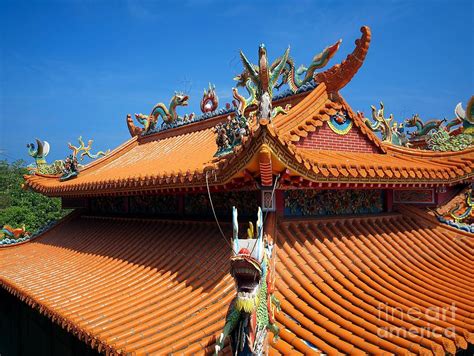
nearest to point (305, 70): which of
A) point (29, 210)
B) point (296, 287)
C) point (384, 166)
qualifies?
point (384, 166)

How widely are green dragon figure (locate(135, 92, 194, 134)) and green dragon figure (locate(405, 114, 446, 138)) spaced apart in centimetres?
719

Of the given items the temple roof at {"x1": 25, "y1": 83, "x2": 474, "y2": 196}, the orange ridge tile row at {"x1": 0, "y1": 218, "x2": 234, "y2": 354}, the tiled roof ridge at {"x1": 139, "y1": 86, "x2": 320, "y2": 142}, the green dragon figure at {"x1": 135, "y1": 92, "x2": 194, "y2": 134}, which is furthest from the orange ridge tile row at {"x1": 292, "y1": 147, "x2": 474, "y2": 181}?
the green dragon figure at {"x1": 135, "y1": 92, "x2": 194, "y2": 134}

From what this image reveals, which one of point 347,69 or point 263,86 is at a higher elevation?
point 347,69

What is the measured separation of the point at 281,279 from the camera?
15.0 feet

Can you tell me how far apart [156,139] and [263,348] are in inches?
338

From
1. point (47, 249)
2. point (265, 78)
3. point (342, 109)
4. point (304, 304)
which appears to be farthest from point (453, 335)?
point (47, 249)

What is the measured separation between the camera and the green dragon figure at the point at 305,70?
6727 mm

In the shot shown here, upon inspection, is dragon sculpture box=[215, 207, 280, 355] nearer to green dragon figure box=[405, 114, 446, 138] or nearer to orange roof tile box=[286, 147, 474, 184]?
orange roof tile box=[286, 147, 474, 184]

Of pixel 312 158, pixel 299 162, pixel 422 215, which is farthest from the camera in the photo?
pixel 422 215

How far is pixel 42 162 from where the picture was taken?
37.8ft

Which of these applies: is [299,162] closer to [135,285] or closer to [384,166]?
[384,166]

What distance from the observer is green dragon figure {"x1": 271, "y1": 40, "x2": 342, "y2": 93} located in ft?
22.1

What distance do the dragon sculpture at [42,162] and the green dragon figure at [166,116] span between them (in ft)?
8.16

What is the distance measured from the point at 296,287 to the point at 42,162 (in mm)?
9366
